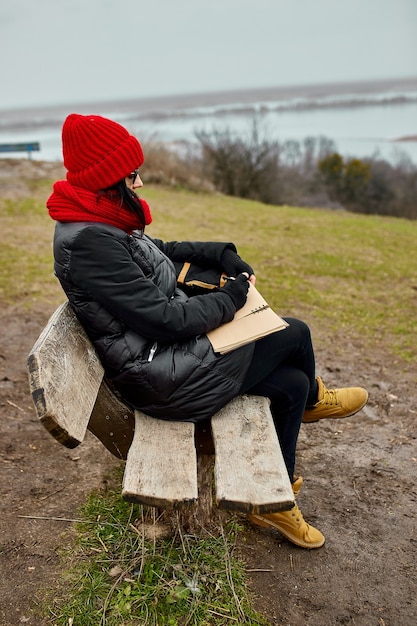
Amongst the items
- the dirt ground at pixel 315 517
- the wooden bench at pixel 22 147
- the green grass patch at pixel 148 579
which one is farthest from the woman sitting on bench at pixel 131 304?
the wooden bench at pixel 22 147

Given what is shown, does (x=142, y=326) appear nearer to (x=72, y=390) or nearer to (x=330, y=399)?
(x=72, y=390)

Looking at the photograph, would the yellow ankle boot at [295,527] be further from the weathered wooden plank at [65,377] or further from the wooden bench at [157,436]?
the weathered wooden plank at [65,377]

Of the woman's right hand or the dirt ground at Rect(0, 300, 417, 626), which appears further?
the woman's right hand

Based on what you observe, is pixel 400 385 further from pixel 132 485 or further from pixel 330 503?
pixel 132 485

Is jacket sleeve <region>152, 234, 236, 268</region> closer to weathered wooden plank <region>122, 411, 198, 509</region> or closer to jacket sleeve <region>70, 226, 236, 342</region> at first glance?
jacket sleeve <region>70, 226, 236, 342</region>

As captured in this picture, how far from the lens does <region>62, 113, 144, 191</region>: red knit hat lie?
86.4 inches

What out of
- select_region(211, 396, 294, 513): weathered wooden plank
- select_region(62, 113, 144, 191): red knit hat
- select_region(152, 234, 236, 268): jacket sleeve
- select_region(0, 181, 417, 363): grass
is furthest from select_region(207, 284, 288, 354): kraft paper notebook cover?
select_region(0, 181, 417, 363): grass

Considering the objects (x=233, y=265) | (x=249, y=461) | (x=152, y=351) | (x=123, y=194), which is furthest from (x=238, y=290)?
(x=249, y=461)

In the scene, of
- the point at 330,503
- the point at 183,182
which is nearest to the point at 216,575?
the point at 330,503

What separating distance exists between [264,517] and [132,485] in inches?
32.9

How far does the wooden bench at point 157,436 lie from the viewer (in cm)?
190

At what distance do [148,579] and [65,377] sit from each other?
2.67 ft

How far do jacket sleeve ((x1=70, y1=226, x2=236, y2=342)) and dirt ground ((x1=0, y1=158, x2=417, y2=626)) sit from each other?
101 cm

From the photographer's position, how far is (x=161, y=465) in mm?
2043
